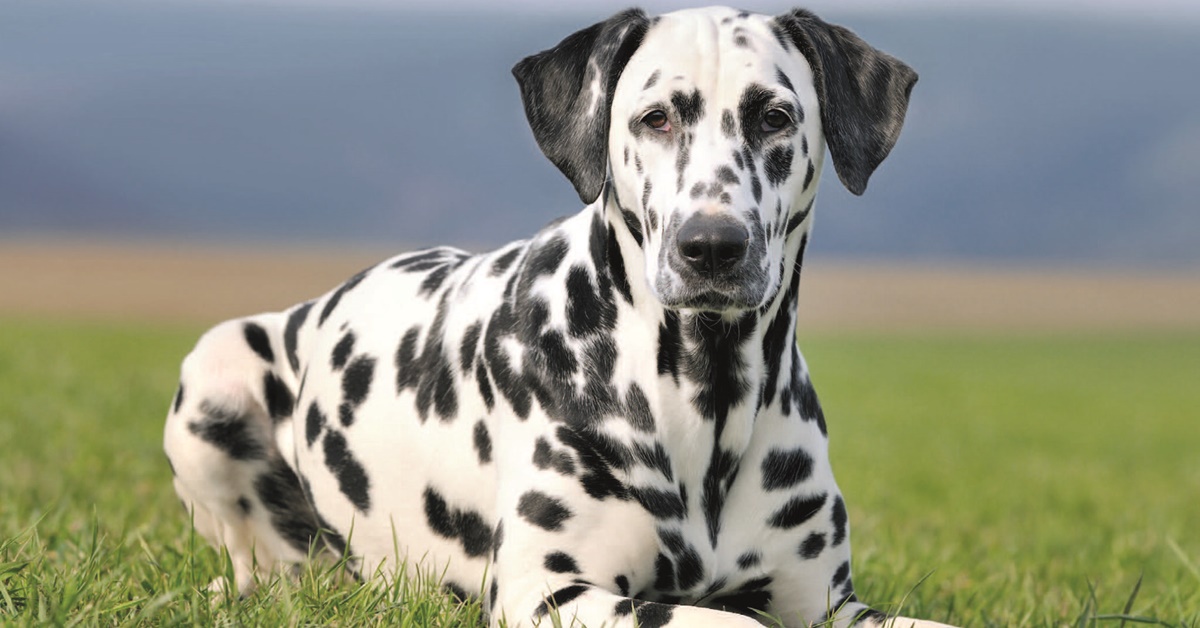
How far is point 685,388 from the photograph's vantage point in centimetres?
429

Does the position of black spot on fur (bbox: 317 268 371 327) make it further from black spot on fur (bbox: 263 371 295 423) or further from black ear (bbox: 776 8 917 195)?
black ear (bbox: 776 8 917 195)

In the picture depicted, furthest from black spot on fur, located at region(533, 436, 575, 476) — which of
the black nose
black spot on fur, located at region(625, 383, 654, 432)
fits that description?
the black nose

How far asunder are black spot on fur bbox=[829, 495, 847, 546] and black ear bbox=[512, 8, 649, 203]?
134 centimetres

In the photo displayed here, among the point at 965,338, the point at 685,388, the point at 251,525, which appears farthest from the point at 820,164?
the point at 965,338

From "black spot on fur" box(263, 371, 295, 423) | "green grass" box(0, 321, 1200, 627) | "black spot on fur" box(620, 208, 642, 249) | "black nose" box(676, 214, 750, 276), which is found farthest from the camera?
"black spot on fur" box(263, 371, 295, 423)

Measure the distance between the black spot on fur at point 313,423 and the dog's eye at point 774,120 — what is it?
2.28m

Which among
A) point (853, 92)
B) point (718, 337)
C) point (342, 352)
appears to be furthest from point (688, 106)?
point (342, 352)

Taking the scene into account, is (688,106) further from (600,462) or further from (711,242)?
(600,462)

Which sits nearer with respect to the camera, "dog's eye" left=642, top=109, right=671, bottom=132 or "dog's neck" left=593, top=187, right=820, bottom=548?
"dog's eye" left=642, top=109, right=671, bottom=132

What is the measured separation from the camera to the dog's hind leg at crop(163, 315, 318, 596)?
5.77m

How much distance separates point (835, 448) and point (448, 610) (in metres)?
10.4

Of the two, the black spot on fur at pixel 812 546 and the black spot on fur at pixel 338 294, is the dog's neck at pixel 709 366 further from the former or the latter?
the black spot on fur at pixel 338 294

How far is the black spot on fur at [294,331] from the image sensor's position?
5.92 m

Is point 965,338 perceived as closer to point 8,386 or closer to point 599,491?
point 8,386
